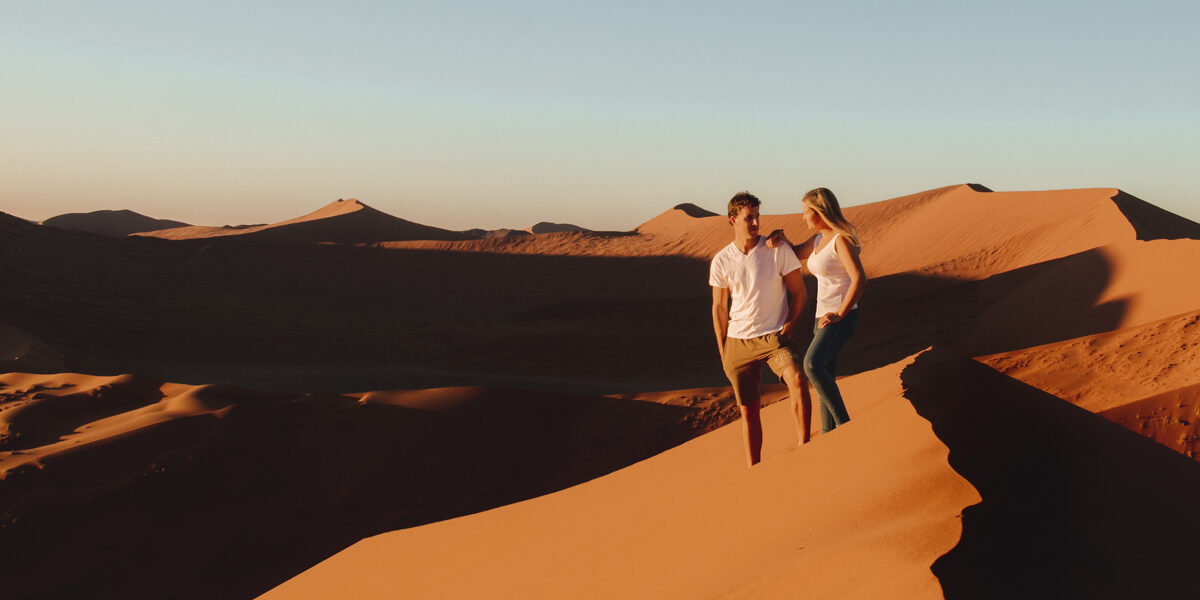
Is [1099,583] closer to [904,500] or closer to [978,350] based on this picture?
[904,500]

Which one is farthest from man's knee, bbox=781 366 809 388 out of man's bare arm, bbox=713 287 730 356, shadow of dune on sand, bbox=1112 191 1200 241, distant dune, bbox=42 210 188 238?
distant dune, bbox=42 210 188 238

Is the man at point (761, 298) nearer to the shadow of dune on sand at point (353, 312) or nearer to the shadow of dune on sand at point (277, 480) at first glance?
the shadow of dune on sand at point (277, 480)

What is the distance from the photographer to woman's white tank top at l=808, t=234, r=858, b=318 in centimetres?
415

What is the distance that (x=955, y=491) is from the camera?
2.57m

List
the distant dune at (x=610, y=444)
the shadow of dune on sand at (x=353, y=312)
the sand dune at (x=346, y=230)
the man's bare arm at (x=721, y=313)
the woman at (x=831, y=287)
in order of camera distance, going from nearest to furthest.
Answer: the distant dune at (x=610, y=444) → the woman at (x=831, y=287) → the man's bare arm at (x=721, y=313) → the shadow of dune on sand at (x=353, y=312) → the sand dune at (x=346, y=230)

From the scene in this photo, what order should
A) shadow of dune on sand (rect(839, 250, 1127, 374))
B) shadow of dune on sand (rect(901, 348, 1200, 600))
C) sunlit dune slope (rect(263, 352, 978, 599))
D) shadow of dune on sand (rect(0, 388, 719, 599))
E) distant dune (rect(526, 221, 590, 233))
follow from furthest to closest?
distant dune (rect(526, 221, 590, 233)), shadow of dune on sand (rect(839, 250, 1127, 374)), shadow of dune on sand (rect(0, 388, 719, 599)), sunlit dune slope (rect(263, 352, 978, 599)), shadow of dune on sand (rect(901, 348, 1200, 600))

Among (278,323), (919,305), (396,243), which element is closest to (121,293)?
(278,323)

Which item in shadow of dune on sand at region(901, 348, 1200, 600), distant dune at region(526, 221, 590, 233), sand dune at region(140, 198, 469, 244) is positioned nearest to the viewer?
shadow of dune on sand at region(901, 348, 1200, 600)

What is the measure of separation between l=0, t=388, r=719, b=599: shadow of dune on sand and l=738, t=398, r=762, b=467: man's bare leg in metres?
3.80

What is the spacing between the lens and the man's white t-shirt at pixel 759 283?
4.11 m

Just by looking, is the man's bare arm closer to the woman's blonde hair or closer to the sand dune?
the woman's blonde hair

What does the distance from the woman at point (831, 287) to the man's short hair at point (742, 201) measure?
0.19 meters

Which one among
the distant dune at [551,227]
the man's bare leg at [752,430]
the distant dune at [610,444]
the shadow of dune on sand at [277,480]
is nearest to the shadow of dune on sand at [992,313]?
the distant dune at [610,444]

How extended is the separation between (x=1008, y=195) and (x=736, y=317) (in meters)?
24.0
